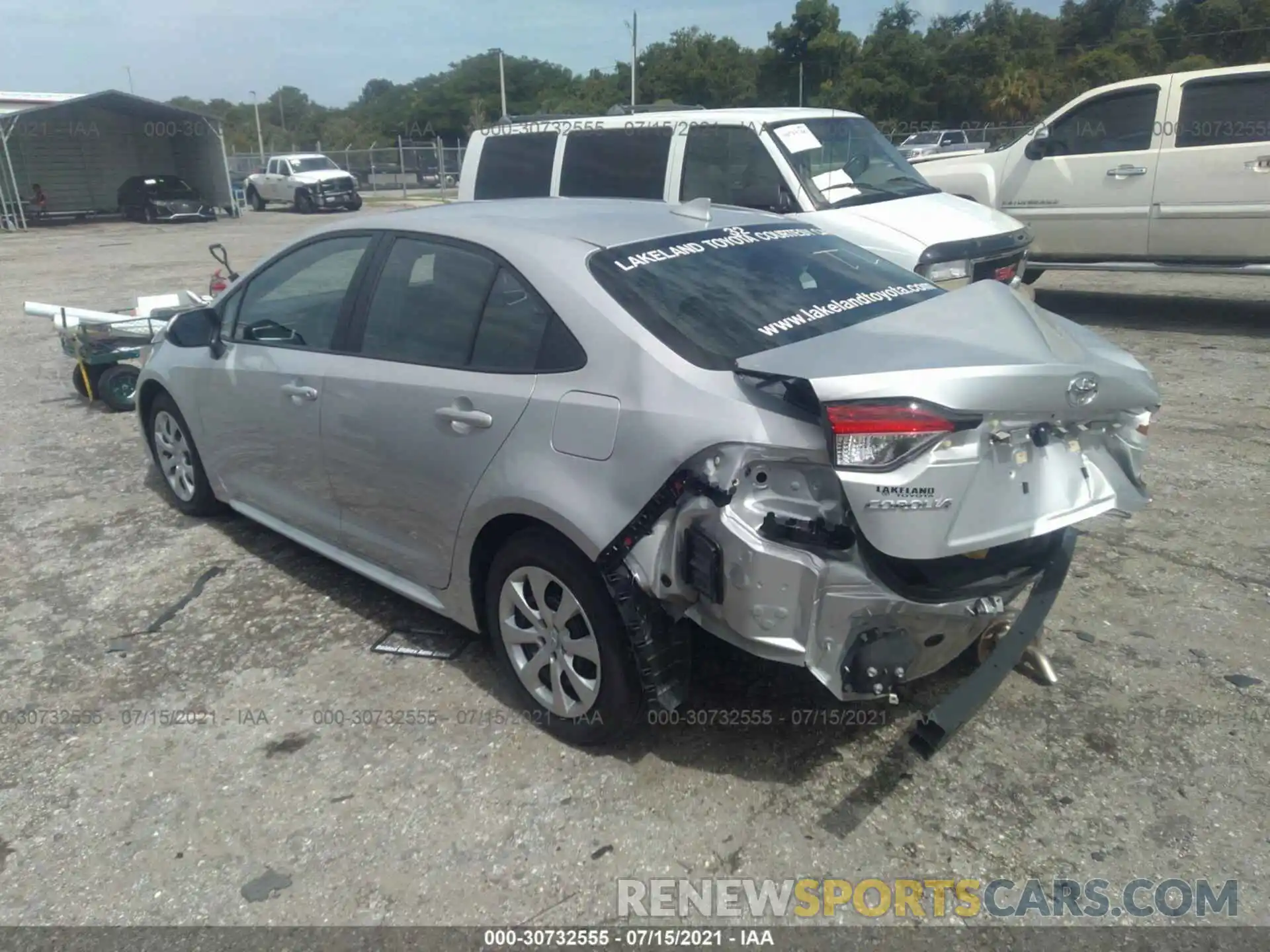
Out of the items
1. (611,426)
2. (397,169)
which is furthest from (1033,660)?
(397,169)

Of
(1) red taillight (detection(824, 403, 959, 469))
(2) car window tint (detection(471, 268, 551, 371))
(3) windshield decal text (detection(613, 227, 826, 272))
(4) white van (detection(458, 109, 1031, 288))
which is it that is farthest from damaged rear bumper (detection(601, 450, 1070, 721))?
(4) white van (detection(458, 109, 1031, 288))

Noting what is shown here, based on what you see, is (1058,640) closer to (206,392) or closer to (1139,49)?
(206,392)

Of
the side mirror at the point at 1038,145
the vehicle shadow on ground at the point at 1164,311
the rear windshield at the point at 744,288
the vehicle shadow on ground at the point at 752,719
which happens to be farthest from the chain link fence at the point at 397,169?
the vehicle shadow on ground at the point at 752,719

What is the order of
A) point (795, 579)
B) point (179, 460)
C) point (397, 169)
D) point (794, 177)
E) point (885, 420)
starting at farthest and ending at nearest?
point (397, 169) → point (794, 177) → point (179, 460) → point (795, 579) → point (885, 420)

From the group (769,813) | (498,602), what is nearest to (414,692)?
(498,602)

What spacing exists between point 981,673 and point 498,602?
1.57m

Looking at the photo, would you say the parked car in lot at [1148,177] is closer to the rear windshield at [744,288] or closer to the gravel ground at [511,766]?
the gravel ground at [511,766]

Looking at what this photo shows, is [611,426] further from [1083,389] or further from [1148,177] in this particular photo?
[1148,177]

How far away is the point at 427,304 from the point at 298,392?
0.77m

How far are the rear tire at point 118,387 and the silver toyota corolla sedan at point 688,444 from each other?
4050 millimetres

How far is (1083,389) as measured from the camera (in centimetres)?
270

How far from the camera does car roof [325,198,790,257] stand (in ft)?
11.2

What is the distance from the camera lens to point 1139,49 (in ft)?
143

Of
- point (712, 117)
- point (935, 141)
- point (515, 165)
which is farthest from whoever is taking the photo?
point (935, 141)
